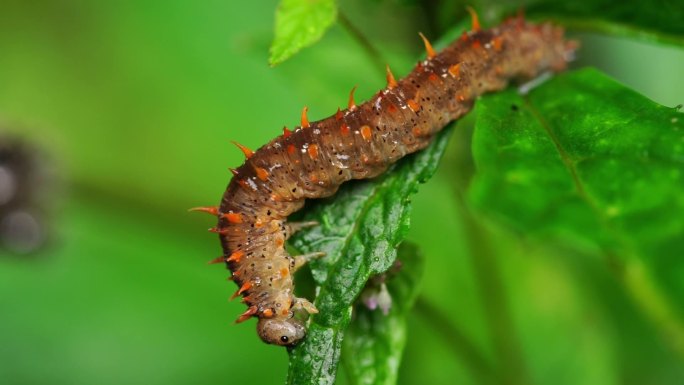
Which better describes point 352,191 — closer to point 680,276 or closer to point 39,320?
point 680,276

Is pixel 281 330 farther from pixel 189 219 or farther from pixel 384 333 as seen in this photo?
pixel 189 219

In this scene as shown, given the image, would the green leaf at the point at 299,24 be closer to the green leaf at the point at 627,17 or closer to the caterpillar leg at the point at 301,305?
the caterpillar leg at the point at 301,305

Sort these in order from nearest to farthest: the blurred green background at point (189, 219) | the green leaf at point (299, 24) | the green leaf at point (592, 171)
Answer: the green leaf at point (592, 171)
the green leaf at point (299, 24)
the blurred green background at point (189, 219)

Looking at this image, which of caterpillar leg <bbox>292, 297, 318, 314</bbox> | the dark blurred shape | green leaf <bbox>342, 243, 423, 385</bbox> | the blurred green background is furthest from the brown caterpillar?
the dark blurred shape

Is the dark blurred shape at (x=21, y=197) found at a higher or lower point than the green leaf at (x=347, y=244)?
higher

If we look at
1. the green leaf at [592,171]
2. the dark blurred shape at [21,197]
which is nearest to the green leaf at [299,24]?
the green leaf at [592,171]
